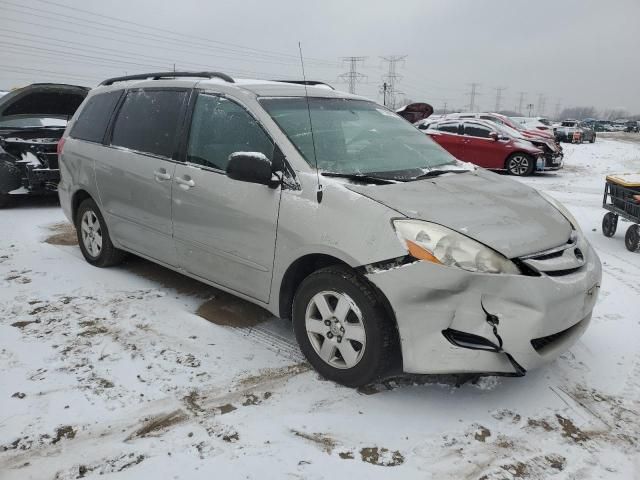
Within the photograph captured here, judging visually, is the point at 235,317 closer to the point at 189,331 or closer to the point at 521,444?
the point at 189,331

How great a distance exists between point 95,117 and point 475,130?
11362mm

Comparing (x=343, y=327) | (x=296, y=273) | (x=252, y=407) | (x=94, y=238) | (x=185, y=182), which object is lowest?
(x=252, y=407)

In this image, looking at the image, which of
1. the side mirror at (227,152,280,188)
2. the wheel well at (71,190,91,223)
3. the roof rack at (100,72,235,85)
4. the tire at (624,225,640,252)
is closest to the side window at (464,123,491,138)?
the tire at (624,225,640,252)

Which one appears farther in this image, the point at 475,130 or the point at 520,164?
the point at 475,130

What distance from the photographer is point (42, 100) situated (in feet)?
26.5

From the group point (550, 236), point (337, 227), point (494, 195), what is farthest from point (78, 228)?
point (550, 236)

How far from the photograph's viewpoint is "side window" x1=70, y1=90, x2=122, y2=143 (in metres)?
4.56

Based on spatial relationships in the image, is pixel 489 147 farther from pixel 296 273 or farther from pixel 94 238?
pixel 296 273

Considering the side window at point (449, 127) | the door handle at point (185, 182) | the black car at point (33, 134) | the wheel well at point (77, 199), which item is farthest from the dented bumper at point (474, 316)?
the side window at point (449, 127)

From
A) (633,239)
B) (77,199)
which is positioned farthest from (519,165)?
(77,199)

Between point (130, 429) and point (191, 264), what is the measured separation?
1.45 m

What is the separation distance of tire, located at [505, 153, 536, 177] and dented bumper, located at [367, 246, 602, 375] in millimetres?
11639

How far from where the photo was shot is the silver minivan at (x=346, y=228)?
247cm

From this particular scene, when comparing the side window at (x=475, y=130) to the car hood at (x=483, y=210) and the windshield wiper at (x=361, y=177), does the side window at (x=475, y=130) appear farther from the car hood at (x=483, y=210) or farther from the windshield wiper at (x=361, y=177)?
the windshield wiper at (x=361, y=177)
